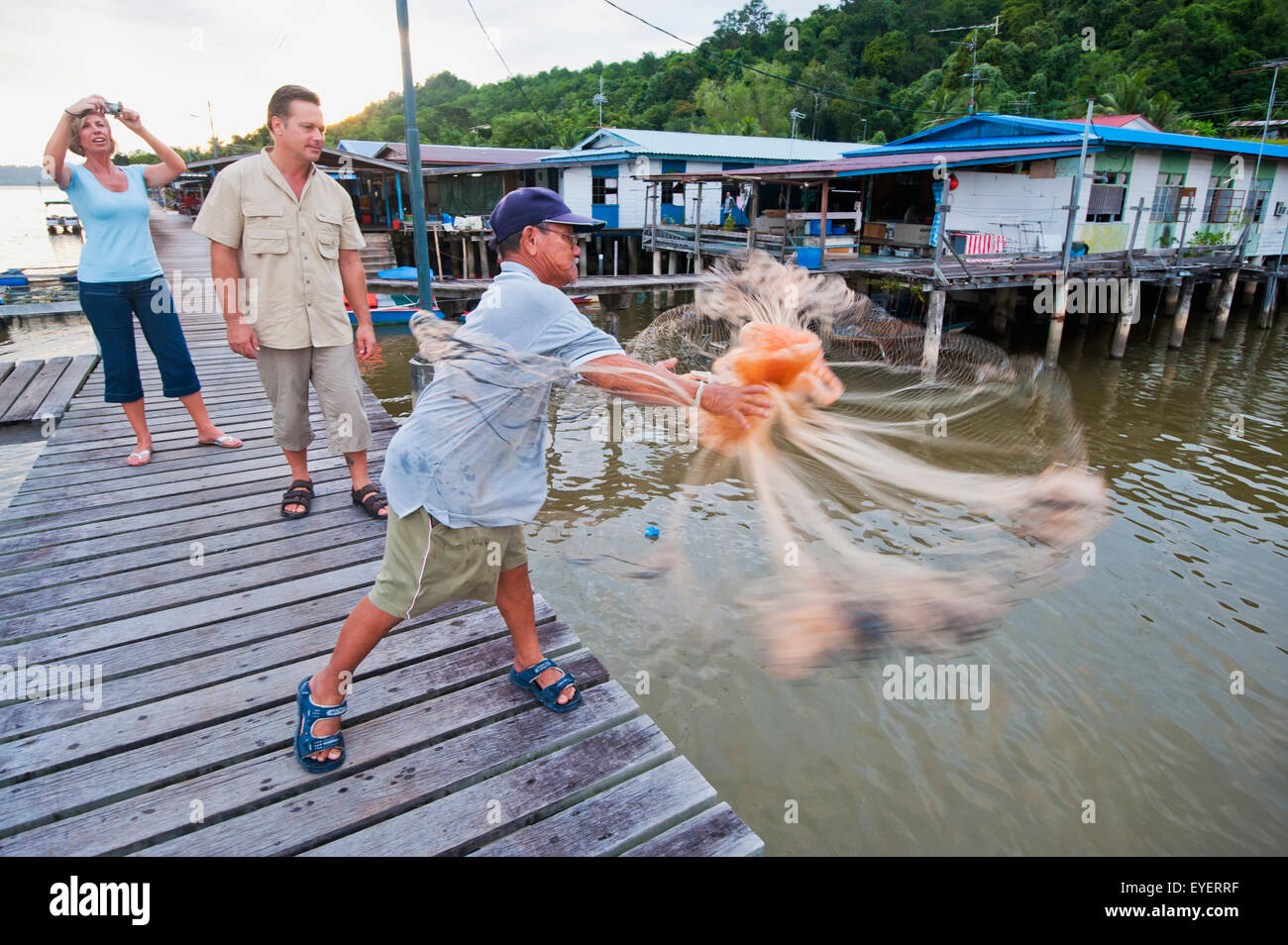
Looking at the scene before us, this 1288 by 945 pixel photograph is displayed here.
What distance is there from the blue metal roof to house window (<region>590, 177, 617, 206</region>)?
980cm

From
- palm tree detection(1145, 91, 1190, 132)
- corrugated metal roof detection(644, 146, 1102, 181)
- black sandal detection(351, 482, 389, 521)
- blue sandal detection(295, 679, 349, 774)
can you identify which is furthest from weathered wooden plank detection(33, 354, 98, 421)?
palm tree detection(1145, 91, 1190, 132)

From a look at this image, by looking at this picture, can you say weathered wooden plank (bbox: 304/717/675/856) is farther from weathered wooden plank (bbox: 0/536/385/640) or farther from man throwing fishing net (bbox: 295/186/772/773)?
weathered wooden plank (bbox: 0/536/385/640)

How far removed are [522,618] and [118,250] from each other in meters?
3.56

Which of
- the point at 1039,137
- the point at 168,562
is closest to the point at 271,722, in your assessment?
the point at 168,562

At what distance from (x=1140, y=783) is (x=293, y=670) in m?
4.60

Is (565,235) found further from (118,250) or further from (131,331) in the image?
(131,331)

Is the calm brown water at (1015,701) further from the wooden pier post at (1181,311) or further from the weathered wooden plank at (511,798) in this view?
the wooden pier post at (1181,311)

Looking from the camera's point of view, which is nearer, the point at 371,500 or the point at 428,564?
the point at 428,564

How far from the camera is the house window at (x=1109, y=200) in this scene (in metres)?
18.2

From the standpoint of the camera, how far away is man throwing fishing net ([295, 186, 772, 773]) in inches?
83.8

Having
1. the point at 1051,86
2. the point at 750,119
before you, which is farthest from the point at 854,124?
the point at 1051,86

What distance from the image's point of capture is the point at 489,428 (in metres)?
2.26

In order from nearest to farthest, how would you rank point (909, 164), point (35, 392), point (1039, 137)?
point (35, 392)
point (909, 164)
point (1039, 137)
